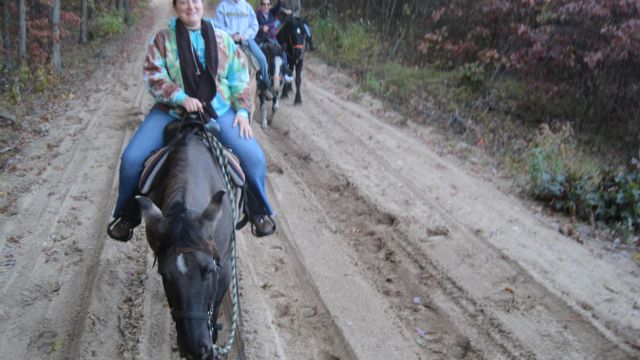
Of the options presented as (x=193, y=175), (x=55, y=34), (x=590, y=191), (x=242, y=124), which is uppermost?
(x=242, y=124)

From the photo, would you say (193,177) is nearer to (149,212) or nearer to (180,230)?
(149,212)

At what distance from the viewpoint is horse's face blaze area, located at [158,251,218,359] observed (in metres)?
2.21

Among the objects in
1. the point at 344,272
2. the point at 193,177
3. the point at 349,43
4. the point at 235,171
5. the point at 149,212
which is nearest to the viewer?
the point at 149,212

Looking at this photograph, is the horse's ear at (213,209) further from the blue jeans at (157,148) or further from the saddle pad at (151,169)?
the blue jeans at (157,148)

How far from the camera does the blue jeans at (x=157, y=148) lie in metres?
3.36

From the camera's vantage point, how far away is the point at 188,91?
354 cm

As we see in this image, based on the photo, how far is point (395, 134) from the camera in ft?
28.0

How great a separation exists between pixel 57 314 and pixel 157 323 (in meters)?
0.87

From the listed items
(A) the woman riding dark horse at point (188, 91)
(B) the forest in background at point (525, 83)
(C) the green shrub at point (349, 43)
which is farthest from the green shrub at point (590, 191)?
(C) the green shrub at point (349, 43)

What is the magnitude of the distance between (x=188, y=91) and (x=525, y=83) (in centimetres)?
902

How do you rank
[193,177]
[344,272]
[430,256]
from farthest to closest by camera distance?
[430,256]
[344,272]
[193,177]

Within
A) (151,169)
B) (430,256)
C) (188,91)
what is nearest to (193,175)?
(151,169)

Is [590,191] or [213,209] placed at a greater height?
[213,209]

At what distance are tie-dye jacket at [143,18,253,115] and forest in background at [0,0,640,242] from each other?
15.3 ft
